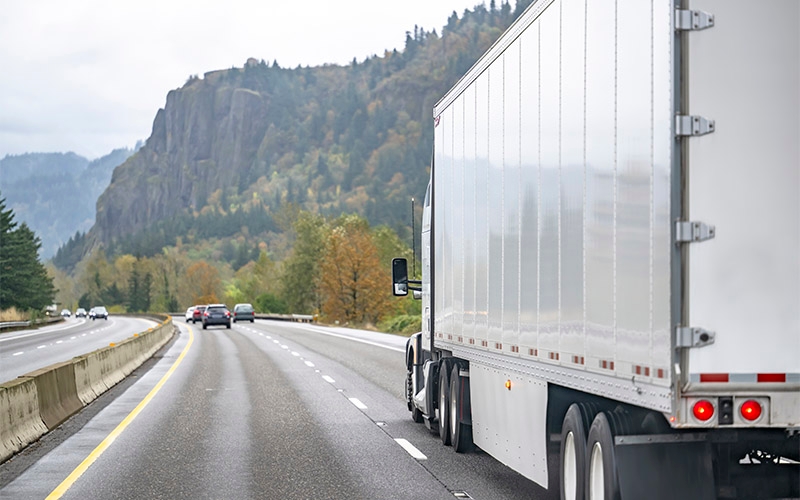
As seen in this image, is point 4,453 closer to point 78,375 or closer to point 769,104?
point 78,375

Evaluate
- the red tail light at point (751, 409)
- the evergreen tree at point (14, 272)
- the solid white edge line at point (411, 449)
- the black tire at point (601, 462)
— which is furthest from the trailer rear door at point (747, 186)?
the evergreen tree at point (14, 272)

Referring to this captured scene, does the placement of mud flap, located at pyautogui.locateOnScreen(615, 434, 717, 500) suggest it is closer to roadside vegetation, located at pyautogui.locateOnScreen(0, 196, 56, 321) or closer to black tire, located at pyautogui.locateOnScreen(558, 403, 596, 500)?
black tire, located at pyautogui.locateOnScreen(558, 403, 596, 500)

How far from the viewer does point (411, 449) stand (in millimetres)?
13055

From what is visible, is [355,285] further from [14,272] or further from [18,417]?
[18,417]

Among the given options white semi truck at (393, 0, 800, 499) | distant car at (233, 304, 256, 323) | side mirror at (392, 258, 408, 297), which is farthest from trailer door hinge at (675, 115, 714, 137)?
distant car at (233, 304, 256, 323)

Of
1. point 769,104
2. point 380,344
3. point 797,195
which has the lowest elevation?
point 380,344

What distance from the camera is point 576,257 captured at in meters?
7.78

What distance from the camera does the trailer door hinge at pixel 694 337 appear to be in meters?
5.81

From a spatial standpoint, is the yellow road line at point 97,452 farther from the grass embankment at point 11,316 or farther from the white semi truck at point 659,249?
the grass embankment at point 11,316

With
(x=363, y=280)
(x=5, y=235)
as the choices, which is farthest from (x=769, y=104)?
(x=5, y=235)

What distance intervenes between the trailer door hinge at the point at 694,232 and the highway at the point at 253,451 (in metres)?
4.41

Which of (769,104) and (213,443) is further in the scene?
(213,443)

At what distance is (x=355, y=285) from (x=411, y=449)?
8629 centimetres

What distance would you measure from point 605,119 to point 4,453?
329 inches
